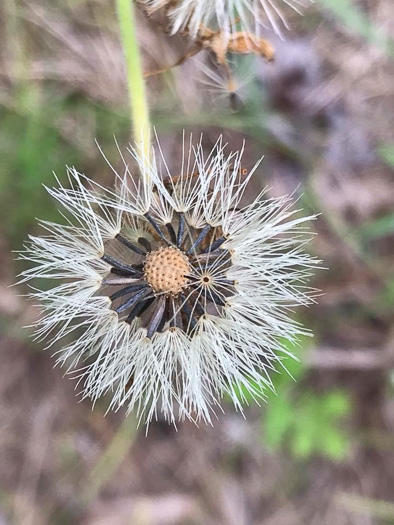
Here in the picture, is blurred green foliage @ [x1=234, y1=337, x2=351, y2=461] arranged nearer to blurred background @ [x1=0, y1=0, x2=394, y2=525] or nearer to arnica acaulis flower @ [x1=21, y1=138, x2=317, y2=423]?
blurred background @ [x1=0, y1=0, x2=394, y2=525]

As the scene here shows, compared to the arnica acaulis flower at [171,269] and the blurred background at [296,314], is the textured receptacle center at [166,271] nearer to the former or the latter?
the arnica acaulis flower at [171,269]

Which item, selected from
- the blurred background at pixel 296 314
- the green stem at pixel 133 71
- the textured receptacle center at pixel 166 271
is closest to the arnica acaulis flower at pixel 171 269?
the textured receptacle center at pixel 166 271

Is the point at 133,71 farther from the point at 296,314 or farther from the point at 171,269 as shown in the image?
the point at 296,314

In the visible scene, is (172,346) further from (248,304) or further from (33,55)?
(33,55)

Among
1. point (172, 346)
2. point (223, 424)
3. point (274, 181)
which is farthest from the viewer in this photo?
point (223, 424)

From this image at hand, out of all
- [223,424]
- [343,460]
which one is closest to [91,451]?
[223,424]

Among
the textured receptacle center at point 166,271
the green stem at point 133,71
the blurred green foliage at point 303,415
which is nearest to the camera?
the textured receptacle center at point 166,271
